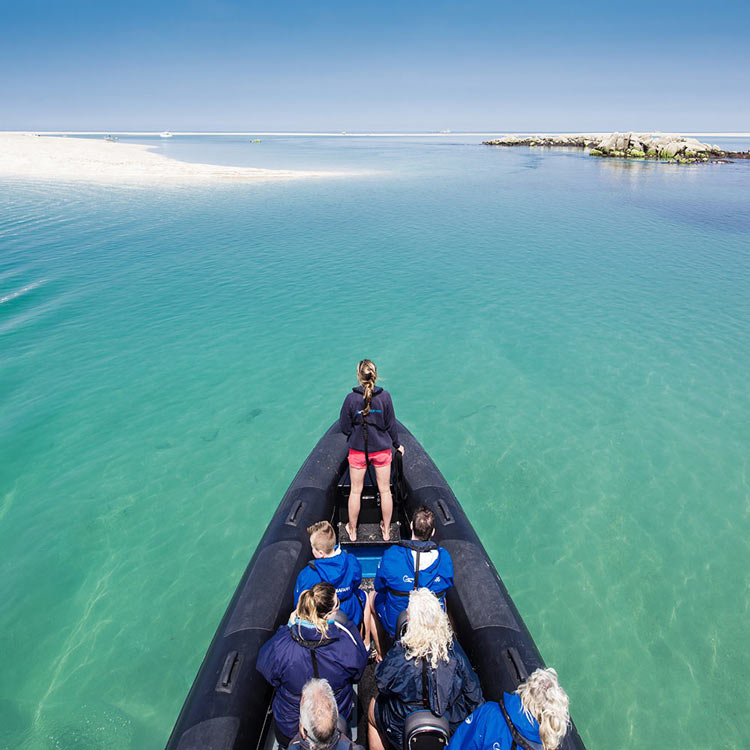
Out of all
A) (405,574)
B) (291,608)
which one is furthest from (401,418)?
(405,574)

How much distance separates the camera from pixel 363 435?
16.9 ft

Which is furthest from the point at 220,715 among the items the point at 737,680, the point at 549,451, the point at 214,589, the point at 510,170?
the point at 510,170

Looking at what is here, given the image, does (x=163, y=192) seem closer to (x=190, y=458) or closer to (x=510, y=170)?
(x=190, y=458)

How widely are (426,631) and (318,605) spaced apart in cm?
70

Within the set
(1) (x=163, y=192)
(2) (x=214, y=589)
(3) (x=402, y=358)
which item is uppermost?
(1) (x=163, y=192)

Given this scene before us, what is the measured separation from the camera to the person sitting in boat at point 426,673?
2754 millimetres

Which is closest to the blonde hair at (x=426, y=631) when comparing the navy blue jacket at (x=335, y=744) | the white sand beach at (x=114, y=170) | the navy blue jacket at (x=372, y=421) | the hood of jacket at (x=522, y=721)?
the hood of jacket at (x=522, y=721)

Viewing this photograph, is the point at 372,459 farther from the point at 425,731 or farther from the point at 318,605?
the point at 425,731

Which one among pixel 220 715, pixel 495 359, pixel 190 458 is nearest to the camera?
pixel 220 715

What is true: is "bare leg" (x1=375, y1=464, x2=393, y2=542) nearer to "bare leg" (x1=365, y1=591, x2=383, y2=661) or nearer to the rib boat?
the rib boat

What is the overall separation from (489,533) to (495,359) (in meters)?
6.16

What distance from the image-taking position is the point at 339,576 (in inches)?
144

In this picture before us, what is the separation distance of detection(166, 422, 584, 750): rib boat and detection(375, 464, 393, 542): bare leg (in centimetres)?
19

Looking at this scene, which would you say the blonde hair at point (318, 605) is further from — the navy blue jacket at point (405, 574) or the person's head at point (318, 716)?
the navy blue jacket at point (405, 574)
